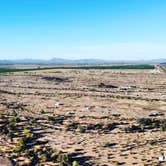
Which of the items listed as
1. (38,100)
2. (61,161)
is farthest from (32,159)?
(38,100)

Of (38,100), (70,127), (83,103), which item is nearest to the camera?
(70,127)

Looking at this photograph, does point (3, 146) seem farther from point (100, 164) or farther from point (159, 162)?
point (159, 162)

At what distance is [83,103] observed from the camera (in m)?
61.2

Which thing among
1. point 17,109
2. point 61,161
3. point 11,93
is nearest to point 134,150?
point 61,161

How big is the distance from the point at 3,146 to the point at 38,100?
3273 centimetres

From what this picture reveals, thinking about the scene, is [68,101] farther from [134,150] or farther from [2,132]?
[134,150]

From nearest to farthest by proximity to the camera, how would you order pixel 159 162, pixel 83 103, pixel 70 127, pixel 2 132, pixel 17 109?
pixel 159 162 → pixel 2 132 → pixel 70 127 → pixel 17 109 → pixel 83 103

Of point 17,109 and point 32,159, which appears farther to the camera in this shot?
point 17,109

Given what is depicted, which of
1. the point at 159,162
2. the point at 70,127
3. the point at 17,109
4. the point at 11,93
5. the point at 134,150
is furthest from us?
the point at 11,93

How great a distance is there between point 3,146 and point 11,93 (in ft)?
149

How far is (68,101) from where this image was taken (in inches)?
2515


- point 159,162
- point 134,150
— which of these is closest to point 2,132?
point 134,150

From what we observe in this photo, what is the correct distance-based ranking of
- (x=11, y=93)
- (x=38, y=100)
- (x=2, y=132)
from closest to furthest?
(x=2, y=132), (x=38, y=100), (x=11, y=93)

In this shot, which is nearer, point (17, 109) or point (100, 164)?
point (100, 164)
